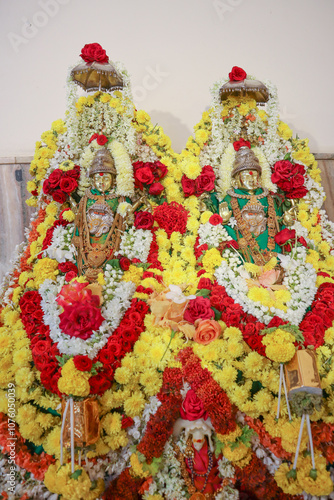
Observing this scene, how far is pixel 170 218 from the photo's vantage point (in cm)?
342

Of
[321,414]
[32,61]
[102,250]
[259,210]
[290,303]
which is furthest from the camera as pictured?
[32,61]

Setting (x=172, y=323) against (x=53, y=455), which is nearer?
(x=53, y=455)

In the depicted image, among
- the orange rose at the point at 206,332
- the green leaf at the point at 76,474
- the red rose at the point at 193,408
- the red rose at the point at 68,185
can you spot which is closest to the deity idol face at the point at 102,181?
the red rose at the point at 68,185

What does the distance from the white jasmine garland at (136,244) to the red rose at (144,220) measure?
50mm

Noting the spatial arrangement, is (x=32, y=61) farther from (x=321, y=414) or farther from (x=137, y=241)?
(x=321, y=414)

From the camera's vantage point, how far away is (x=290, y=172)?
3.62m

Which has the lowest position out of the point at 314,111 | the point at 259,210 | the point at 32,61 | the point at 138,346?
the point at 138,346

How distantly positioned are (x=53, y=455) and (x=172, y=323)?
1.17 meters

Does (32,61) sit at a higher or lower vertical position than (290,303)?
higher

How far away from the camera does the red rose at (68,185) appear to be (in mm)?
3348

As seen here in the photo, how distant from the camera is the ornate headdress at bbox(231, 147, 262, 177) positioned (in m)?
3.45

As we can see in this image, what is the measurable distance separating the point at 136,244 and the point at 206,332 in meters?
→ 1.01

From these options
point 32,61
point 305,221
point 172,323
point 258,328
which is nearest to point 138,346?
point 172,323

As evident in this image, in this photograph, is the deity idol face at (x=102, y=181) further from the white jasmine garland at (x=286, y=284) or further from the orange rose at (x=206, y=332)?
the orange rose at (x=206, y=332)
